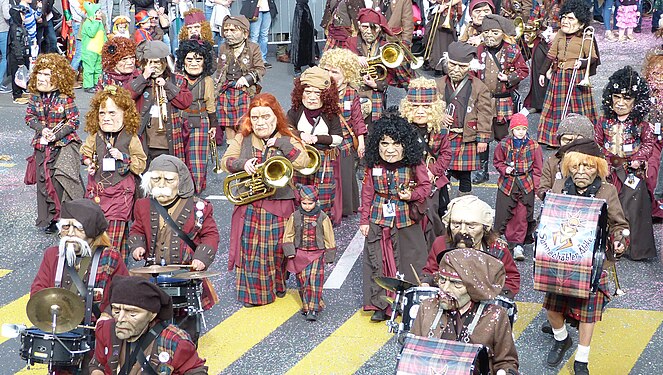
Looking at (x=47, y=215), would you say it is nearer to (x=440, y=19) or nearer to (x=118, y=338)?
(x=118, y=338)

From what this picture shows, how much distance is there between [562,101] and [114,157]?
6629mm

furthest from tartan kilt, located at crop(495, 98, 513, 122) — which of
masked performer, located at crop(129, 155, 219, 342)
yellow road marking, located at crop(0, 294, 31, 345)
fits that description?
yellow road marking, located at crop(0, 294, 31, 345)

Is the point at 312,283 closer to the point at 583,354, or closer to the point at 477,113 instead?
the point at 583,354

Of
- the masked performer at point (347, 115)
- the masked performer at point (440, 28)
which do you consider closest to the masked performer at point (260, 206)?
the masked performer at point (347, 115)

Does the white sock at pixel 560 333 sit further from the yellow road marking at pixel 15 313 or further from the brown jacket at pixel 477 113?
the yellow road marking at pixel 15 313

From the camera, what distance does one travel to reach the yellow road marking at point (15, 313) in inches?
390

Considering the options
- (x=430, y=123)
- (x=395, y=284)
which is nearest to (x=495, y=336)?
(x=395, y=284)

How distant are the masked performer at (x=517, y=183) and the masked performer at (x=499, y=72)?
206 centimetres

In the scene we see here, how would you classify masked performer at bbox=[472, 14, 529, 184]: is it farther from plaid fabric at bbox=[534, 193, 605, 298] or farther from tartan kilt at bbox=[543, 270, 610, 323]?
plaid fabric at bbox=[534, 193, 605, 298]

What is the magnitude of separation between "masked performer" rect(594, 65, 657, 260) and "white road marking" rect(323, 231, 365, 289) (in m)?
2.55

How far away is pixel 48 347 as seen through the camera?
22.7ft

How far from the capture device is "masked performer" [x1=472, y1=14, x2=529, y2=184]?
45.1 feet

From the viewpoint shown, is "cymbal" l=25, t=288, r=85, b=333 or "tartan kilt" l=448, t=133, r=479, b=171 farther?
"tartan kilt" l=448, t=133, r=479, b=171

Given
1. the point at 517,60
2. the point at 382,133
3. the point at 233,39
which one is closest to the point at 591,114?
the point at 517,60
